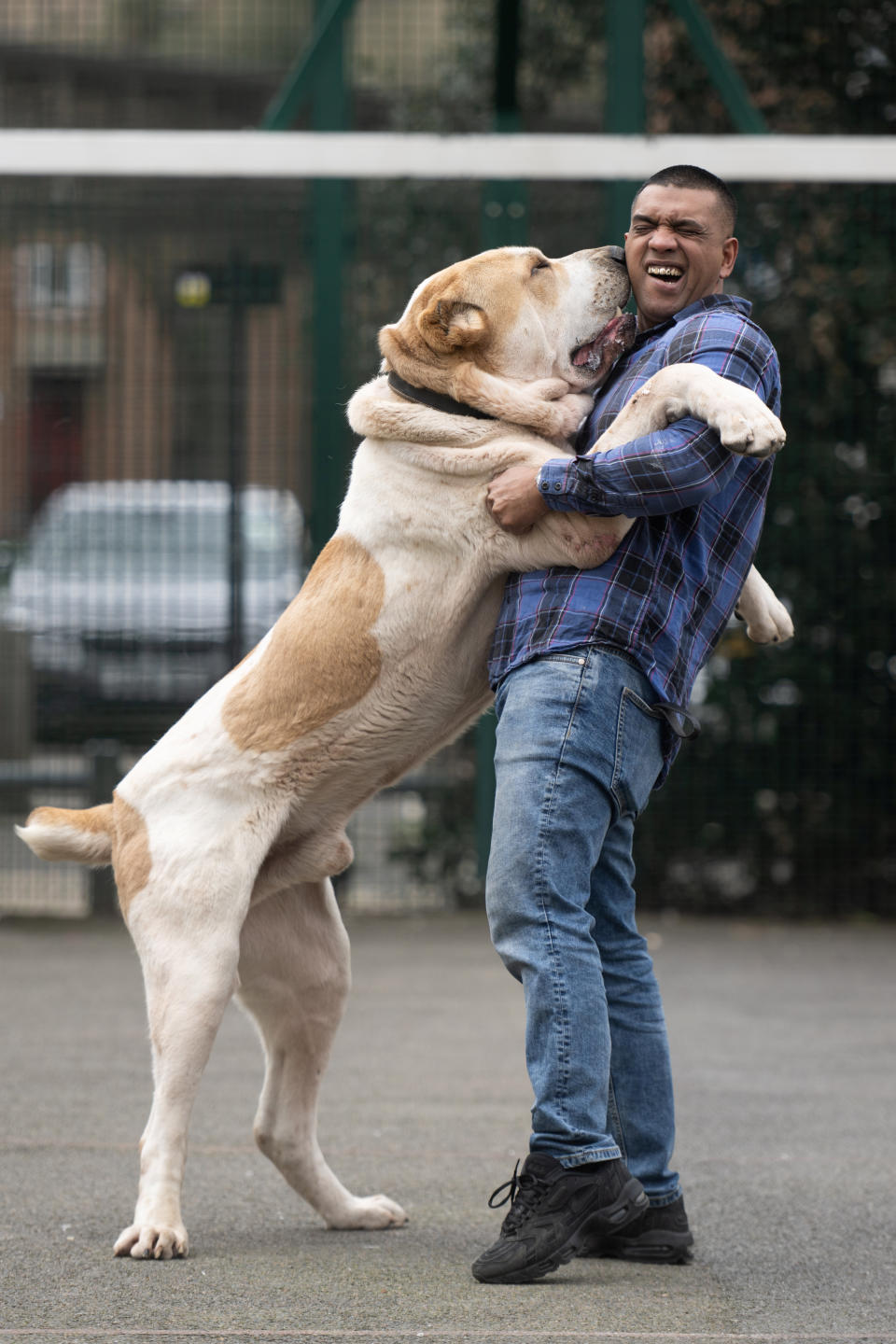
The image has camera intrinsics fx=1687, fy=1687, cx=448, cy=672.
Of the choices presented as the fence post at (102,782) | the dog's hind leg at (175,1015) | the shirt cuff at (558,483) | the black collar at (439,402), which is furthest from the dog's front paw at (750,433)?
the fence post at (102,782)

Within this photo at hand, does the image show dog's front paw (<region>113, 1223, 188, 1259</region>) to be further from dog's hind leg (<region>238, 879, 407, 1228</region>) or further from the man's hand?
the man's hand

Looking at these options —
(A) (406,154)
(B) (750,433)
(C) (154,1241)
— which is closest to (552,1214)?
(C) (154,1241)

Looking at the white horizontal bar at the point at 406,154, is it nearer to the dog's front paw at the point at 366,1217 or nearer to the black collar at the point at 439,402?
the black collar at the point at 439,402

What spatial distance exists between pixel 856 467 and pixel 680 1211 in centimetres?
489

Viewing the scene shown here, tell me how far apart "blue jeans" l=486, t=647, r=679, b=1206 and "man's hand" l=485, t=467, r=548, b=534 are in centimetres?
28

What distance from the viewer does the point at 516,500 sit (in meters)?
3.28

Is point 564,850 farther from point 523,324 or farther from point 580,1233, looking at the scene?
point 523,324

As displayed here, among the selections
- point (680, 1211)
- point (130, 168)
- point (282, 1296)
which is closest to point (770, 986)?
point (680, 1211)

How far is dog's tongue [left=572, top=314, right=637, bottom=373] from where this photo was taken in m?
3.47

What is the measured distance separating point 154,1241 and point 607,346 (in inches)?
79.4

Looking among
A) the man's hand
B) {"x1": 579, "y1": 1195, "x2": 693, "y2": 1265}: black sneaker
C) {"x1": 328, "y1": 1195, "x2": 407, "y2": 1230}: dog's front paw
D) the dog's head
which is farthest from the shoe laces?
the dog's head

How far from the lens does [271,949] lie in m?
3.60

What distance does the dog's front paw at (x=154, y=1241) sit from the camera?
131 inches

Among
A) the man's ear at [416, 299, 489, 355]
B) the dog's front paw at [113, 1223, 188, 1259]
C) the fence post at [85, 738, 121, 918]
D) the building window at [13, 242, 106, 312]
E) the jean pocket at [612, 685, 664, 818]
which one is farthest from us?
the building window at [13, 242, 106, 312]
